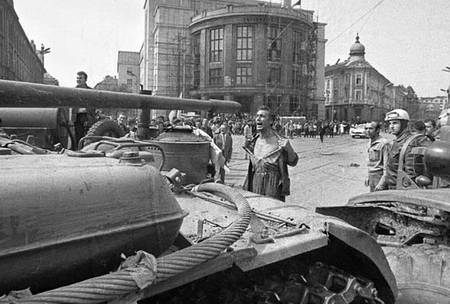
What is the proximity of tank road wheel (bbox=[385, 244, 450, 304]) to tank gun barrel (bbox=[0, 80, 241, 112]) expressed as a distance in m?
2.09

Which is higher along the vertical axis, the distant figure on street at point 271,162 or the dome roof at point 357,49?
the dome roof at point 357,49

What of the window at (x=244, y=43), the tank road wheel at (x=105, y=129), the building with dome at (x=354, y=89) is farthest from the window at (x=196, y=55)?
the tank road wheel at (x=105, y=129)

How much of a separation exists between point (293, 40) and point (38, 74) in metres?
39.0

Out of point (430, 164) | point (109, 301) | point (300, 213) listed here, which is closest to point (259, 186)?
point (430, 164)

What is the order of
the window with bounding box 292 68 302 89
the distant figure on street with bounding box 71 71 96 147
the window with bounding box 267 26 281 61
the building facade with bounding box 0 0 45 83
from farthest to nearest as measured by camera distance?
the window with bounding box 292 68 302 89, the window with bounding box 267 26 281 61, the building facade with bounding box 0 0 45 83, the distant figure on street with bounding box 71 71 96 147

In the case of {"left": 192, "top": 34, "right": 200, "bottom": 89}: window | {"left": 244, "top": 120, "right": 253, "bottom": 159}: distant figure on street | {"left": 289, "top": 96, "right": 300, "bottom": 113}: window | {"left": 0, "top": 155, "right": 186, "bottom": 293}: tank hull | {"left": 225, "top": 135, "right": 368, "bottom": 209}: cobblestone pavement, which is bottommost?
{"left": 225, "top": 135, "right": 368, "bottom": 209}: cobblestone pavement

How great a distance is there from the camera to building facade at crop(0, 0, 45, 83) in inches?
1432

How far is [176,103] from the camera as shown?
3.40 m

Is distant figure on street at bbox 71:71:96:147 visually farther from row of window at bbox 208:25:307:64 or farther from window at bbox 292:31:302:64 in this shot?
window at bbox 292:31:302:64

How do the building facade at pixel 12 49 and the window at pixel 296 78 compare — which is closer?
the building facade at pixel 12 49

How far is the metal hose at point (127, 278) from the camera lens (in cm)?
142

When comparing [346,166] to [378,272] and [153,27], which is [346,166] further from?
[153,27]

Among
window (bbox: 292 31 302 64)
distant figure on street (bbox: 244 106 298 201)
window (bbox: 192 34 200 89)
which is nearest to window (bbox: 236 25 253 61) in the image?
window (bbox: 292 31 302 64)

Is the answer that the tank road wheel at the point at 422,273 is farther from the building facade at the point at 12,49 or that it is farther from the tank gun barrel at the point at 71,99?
the building facade at the point at 12,49
